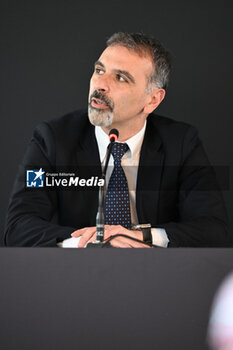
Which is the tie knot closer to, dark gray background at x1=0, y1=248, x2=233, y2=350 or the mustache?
the mustache

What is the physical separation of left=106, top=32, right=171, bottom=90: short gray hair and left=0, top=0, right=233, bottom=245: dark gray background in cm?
9

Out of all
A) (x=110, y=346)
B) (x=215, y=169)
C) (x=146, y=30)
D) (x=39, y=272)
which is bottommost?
(x=110, y=346)

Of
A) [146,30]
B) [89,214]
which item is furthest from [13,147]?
[146,30]

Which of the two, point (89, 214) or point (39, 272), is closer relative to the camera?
point (39, 272)

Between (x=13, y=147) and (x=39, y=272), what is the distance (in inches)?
68.7

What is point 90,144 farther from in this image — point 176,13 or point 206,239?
point 176,13

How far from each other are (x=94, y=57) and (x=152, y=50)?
0.33 metres

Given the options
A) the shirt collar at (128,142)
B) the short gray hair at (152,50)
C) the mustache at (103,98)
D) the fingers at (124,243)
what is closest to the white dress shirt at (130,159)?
the shirt collar at (128,142)

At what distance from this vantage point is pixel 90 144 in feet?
7.53

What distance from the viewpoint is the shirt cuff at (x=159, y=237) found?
6.18 feet

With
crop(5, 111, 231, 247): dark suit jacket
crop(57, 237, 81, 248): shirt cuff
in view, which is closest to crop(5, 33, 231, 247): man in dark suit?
crop(5, 111, 231, 247): dark suit jacket

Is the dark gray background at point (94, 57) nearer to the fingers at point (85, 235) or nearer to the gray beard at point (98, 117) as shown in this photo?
the gray beard at point (98, 117)

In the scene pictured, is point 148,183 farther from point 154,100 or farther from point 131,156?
point 154,100

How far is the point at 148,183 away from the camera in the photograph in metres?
2.27
